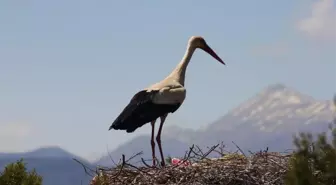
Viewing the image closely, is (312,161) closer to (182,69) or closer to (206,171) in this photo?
(206,171)

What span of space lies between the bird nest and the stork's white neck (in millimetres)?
2180

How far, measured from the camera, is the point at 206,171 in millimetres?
9875

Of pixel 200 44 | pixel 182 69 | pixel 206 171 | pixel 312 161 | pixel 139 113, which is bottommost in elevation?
pixel 312 161

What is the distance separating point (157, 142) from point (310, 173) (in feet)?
18.0

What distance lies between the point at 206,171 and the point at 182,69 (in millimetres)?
3277

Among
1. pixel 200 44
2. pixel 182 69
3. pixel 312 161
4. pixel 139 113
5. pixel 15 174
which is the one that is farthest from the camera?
pixel 15 174

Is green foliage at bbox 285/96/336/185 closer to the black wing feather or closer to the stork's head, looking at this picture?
the black wing feather

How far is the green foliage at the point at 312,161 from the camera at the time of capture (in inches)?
269

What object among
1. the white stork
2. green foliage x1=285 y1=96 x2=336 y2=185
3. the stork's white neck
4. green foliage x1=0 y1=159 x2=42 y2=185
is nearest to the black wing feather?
the white stork

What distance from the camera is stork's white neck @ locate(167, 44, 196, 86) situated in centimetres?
1271

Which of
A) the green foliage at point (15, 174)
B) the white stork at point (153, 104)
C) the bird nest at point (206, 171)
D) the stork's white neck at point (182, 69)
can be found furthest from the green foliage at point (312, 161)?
the green foliage at point (15, 174)

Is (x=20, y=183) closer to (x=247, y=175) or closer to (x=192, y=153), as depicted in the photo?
(x=192, y=153)

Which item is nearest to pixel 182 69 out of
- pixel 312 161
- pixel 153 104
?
pixel 153 104

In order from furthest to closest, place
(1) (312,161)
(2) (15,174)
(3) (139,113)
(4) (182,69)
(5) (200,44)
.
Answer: (2) (15,174)
(5) (200,44)
(4) (182,69)
(3) (139,113)
(1) (312,161)
